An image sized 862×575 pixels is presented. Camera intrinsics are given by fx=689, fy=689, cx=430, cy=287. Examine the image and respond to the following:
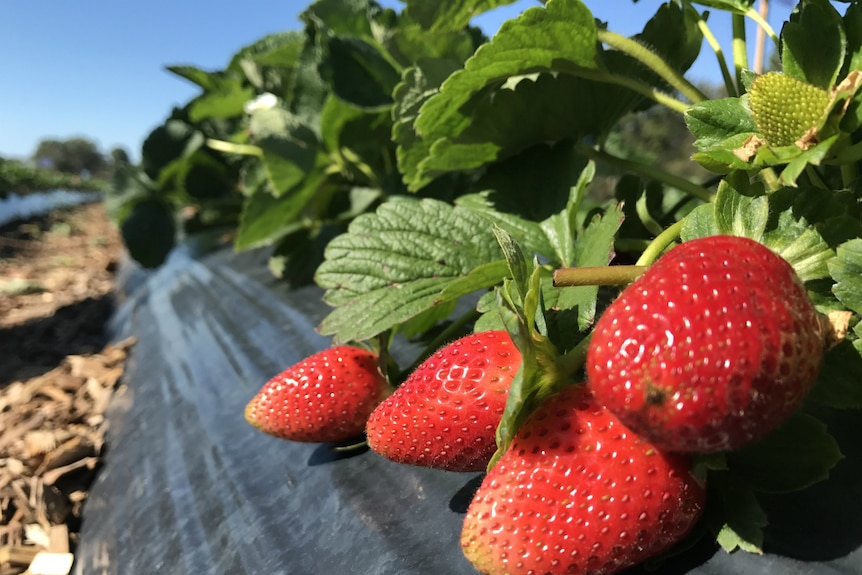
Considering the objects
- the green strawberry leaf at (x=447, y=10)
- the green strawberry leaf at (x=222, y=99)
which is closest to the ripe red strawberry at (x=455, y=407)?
the green strawberry leaf at (x=447, y=10)

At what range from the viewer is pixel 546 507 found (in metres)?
0.42

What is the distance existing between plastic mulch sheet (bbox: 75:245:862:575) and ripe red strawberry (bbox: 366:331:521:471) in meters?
0.11

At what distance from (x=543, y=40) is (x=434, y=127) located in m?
0.17

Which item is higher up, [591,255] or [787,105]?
[787,105]

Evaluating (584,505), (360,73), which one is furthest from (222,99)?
(584,505)

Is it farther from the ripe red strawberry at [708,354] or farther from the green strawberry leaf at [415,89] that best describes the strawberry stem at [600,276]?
the green strawberry leaf at [415,89]

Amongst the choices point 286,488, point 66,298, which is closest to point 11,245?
point 66,298

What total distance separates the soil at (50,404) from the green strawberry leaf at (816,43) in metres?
1.14

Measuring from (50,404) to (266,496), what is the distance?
1.13m

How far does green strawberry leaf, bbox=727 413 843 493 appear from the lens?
426 millimetres

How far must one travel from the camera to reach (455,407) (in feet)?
1.64

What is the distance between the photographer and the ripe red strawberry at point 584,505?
42 cm

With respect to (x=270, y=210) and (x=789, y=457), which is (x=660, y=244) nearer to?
(x=789, y=457)

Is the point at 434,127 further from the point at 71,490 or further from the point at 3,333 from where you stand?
the point at 3,333
